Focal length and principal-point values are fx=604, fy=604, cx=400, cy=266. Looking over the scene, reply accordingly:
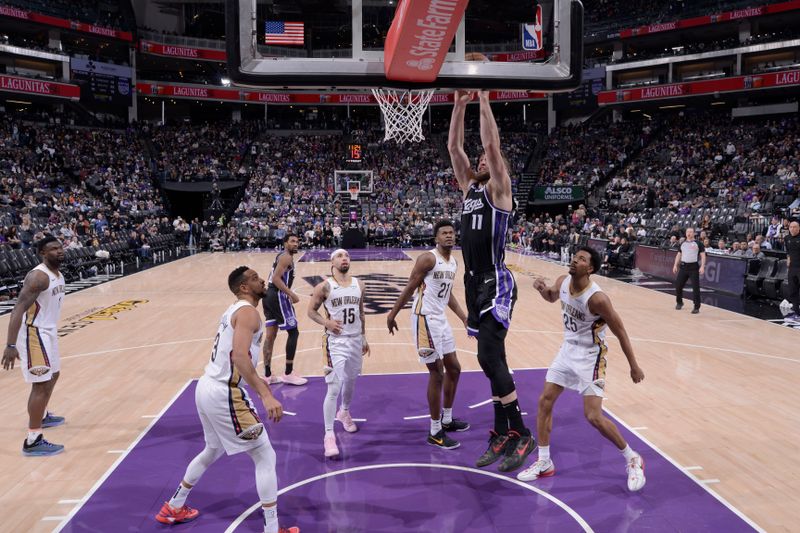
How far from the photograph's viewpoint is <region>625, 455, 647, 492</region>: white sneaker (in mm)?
4586

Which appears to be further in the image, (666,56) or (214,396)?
(666,56)

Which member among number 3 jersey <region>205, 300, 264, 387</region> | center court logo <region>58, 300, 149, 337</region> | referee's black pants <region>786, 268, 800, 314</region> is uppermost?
number 3 jersey <region>205, 300, 264, 387</region>

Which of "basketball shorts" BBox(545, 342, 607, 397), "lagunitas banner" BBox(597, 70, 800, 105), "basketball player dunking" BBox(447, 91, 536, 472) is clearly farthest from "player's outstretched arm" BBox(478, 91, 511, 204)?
"lagunitas banner" BBox(597, 70, 800, 105)

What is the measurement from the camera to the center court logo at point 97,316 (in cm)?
1105

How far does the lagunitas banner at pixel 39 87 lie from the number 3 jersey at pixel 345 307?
108 ft

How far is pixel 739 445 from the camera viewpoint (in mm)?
5547

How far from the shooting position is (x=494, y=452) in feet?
16.7

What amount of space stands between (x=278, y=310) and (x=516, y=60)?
4275mm

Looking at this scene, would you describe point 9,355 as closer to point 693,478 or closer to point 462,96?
point 462,96

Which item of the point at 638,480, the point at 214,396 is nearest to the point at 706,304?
the point at 638,480

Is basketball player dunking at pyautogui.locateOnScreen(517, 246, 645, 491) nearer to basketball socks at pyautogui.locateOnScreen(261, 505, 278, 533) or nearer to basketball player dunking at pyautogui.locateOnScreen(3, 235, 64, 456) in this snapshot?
basketball socks at pyautogui.locateOnScreen(261, 505, 278, 533)

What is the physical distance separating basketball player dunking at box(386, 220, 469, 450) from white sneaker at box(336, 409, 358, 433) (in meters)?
0.79

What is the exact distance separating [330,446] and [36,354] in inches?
110

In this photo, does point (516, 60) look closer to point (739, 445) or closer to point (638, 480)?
point (638, 480)
